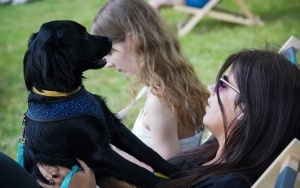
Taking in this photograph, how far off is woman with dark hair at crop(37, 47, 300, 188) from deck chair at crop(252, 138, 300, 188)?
13cm

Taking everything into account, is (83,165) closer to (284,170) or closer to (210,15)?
(284,170)

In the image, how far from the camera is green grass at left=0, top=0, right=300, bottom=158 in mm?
4410

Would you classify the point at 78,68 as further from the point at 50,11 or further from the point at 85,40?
the point at 50,11

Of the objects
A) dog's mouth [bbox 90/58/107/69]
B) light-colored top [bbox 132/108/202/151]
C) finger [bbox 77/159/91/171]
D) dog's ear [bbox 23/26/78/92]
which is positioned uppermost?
dog's ear [bbox 23/26/78/92]

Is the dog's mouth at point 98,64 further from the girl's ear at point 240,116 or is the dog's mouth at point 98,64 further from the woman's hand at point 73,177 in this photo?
the girl's ear at point 240,116

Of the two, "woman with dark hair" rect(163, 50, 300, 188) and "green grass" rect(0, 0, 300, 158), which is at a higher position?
"woman with dark hair" rect(163, 50, 300, 188)

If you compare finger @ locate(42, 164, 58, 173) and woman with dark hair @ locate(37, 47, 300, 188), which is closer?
woman with dark hair @ locate(37, 47, 300, 188)

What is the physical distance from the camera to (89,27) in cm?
621

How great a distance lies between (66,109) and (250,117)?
2.07ft

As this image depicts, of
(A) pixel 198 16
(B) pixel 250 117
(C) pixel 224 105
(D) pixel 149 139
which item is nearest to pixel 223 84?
(C) pixel 224 105

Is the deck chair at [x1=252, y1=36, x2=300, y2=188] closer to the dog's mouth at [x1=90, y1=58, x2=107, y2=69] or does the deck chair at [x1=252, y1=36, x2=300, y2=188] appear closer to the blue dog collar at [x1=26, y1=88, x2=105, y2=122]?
the blue dog collar at [x1=26, y1=88, x2=105, y2=122]

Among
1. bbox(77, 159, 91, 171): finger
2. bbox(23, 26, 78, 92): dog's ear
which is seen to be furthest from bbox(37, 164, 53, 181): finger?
bbox(23, 26, 78, 92): dog's ear

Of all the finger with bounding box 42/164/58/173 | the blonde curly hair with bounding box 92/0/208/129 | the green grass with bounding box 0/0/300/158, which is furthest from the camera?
the green grass with bounding box 0/0/300/158

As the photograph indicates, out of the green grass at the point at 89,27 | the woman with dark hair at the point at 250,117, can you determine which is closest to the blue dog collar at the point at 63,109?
the woman with dark hair at the point at 250,117
